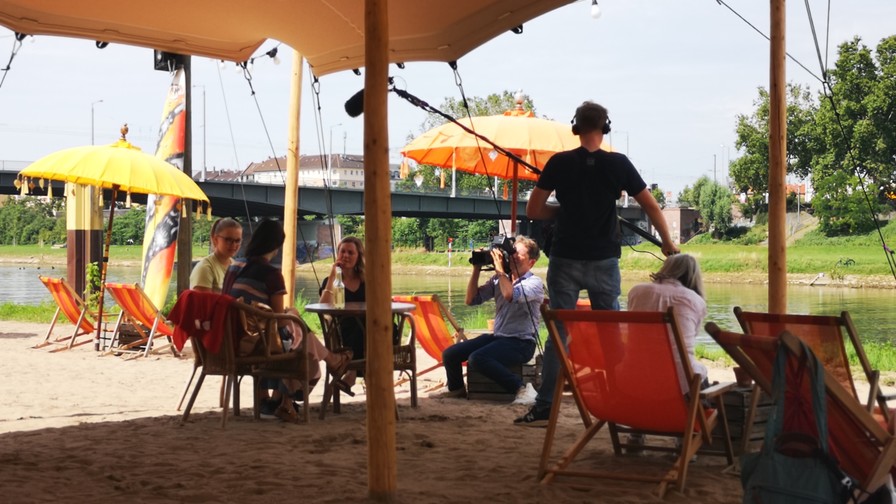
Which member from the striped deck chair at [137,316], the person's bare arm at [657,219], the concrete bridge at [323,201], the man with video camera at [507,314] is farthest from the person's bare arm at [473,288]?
the concrete bridge at [323,201]

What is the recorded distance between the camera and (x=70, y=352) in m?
11.5

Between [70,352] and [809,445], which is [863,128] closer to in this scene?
[70,352]

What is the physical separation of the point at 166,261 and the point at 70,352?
2.86 m

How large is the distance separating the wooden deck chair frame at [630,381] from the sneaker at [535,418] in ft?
5.22

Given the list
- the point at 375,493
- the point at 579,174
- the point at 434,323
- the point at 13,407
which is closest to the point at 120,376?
the point at 13,407

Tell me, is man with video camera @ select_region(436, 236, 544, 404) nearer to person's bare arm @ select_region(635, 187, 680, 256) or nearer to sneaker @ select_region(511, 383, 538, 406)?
sneaker @ select_region(511, 383, 538, 406)

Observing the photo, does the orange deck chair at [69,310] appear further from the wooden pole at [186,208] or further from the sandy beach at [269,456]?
the sandy beach at [269,456]

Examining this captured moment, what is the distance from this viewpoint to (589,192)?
5.69 meters

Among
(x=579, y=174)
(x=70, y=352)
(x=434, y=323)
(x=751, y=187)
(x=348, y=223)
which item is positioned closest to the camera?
(x=579, y=174)

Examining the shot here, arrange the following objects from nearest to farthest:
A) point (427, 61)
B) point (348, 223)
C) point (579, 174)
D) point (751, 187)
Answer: point (579, 174)
point (427, 61)
point (751, 187)
point (348, 223)

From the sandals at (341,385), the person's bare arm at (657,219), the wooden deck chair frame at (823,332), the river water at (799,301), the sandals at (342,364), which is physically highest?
the person's bare arm at (657,219)

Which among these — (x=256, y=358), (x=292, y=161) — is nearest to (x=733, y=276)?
(x=292, y=161)

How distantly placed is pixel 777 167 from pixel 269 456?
326cm

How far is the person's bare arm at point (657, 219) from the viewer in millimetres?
5504
